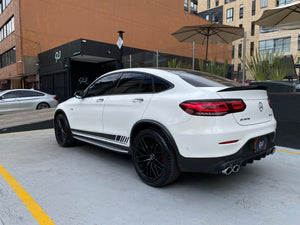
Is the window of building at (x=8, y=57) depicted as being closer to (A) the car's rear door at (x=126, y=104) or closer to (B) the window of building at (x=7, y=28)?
(B) the window of building at (x=7, y=28)

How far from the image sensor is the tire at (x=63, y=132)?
500 centimetres

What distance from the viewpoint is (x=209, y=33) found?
30.9ft

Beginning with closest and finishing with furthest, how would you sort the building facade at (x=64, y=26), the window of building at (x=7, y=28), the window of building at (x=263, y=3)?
the building facade at (x=64, y=26) → the window of building at (x=7, y=28) → the window of building at (x=263, y=3)

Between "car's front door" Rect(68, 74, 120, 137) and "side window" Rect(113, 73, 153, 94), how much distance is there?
0.67 ft

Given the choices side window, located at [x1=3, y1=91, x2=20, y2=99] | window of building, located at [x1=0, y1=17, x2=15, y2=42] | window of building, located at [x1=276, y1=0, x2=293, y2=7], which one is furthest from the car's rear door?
window of building, located at [x1=276, y1=0, x2=293, y2=7]

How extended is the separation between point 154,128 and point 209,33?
24.9 feet

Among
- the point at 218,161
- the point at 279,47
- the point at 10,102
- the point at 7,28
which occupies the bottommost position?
the point at 218,161

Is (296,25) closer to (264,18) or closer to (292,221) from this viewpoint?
(264,18)

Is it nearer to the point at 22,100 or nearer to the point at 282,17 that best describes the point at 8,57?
the point at 22,100

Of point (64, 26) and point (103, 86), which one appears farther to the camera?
point (64, 26)

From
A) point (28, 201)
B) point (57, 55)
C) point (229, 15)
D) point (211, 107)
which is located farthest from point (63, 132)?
point (229, 15)

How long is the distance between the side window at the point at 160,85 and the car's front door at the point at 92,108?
974 mm

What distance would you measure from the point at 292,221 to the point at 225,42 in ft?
28.4

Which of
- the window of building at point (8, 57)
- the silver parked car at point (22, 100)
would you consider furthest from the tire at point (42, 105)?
the window of building at point (8, 57)
